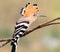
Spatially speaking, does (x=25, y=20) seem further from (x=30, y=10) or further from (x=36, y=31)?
(x=36, y=31)

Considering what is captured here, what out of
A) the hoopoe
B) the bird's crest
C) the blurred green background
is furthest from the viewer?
the blurred green background

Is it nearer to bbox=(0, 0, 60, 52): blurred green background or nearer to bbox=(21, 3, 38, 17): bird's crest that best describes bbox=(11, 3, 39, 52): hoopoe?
bbox=(21, 3, 38, 17): bird's crest

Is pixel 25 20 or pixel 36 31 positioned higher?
pixel 25 20

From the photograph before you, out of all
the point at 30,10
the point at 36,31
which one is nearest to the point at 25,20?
the point at 30,10

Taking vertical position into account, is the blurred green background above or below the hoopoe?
below

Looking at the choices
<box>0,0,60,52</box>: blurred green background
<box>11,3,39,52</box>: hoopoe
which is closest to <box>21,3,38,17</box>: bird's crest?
<box>11,3,39,52</box>: hoopoe

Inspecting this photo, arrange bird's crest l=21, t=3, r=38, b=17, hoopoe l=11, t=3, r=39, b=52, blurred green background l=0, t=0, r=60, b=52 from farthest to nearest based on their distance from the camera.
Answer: blurred green background l=0, t=0, r=60, b=52 < bird's crest l=21, t=3, r=38, b=17 < hoopoe l=11, t=3, r=39, b=52

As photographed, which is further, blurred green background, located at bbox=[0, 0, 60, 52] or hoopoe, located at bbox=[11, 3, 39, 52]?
blurred green background, located at bbox=[0, 0, 60, 52]

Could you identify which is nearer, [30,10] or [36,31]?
[30,10]

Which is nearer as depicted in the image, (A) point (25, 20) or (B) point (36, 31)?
(A) point (25, 20)
